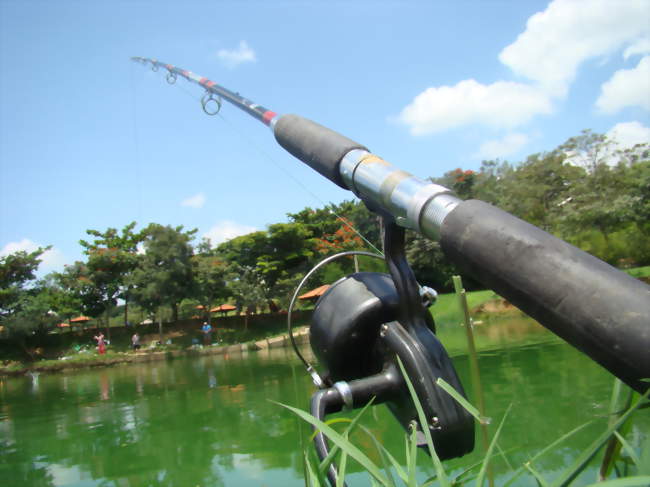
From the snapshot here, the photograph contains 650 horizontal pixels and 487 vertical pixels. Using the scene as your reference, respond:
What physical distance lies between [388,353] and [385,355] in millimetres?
21

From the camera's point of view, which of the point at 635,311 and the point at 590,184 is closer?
the point at 635,311

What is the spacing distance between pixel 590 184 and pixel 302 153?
67.0ft

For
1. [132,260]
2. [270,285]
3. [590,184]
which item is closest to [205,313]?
[270,285]

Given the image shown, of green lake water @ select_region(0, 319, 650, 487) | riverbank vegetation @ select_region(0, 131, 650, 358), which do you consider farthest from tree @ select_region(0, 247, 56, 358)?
green lake water @ select_region(0, 319, 650, 487)

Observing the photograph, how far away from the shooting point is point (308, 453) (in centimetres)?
68

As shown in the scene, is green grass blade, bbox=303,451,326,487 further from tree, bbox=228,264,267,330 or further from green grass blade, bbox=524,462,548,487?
tree, bbox=228,264,267,330

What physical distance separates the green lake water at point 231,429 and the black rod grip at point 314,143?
0.91 metres

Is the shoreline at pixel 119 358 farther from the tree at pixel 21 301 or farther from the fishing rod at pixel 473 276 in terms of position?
the fishing rod at pixel 473 276

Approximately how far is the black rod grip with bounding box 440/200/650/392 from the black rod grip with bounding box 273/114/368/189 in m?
0.45

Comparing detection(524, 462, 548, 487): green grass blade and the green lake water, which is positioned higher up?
detection(524, 462, 548, 487): green grass blade

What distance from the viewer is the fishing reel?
913 mm

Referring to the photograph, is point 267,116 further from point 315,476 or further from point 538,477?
point 538,477

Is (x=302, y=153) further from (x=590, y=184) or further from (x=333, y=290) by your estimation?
(x=590, y=184)

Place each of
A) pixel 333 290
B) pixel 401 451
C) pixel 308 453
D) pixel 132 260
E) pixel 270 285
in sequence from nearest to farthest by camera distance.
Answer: pixel 308 453
pixel 333 290
pixel 401 451
pixel 132 260
pixel 270 285
